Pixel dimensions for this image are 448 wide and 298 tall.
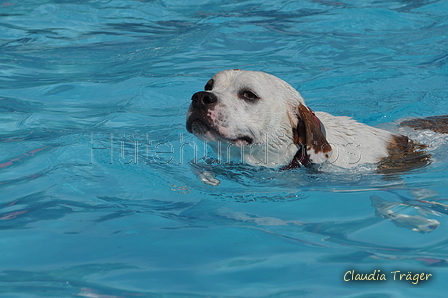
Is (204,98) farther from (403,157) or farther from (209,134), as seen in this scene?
(403,157)

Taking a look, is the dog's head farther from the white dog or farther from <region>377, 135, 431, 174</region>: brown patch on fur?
<region>377, 135, 431, 174</region>: brown patch on fur

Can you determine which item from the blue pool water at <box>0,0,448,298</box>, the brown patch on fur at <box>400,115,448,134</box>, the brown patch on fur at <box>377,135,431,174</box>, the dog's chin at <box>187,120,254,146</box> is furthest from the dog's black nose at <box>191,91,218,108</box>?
the brown patch on fur at <box>400,115,448,134</box>

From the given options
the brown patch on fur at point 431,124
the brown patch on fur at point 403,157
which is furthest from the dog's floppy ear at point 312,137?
the brown patch on fur at point 431,124

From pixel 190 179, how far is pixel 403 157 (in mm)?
1996

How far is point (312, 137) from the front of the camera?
4.64 metres

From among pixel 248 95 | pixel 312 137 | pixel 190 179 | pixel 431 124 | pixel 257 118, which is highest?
pixel 248 95

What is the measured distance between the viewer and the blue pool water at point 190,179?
3.28 m

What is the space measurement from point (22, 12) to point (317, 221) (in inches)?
383

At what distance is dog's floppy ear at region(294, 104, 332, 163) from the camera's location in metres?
4.64

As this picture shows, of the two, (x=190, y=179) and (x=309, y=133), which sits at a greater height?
(x=309, y=133)

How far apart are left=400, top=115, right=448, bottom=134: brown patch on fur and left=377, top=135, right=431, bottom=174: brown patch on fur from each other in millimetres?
453

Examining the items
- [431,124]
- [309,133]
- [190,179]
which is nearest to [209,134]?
[190,179]

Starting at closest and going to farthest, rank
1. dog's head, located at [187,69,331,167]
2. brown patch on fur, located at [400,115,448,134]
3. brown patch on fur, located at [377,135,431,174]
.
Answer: dog's head, located at [187,69,331,167] < brown patch on fur, located at [377,135,431,174] < brown patch on fur, located at [400,115,448,134]

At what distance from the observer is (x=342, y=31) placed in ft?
35.0
